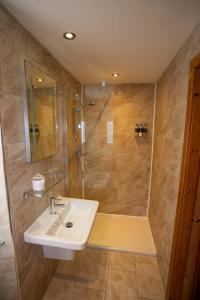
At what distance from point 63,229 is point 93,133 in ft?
5.59

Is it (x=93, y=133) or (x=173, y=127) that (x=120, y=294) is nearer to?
(x=173, y=127)

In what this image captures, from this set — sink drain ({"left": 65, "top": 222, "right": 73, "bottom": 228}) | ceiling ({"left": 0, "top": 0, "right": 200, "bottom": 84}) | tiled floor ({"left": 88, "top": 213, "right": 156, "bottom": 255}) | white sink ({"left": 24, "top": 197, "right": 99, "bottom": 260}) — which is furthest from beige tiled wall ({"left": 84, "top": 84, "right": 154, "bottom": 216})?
sink drain ({"left": 65, "top": 222, "right": 73, "bottom": 228})

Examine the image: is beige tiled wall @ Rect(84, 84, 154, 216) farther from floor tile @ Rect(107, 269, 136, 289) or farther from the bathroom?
floor tile @ Rect(107, 269, 136, 289)

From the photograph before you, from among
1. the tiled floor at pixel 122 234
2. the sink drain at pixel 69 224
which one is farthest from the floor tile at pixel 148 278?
the sink drain at pixel 69 224

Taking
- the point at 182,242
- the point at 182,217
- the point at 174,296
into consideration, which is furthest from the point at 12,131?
the point at 174,296

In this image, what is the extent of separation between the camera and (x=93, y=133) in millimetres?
2758

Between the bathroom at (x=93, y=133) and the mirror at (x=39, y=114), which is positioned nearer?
the bathroom at (x=93, y=133)

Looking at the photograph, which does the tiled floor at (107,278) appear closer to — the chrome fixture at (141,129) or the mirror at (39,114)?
the mirror at (39,114)

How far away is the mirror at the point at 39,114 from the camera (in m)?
1.22

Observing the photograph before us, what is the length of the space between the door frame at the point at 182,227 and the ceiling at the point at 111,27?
347 mm

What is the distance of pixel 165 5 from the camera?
3.01 feet

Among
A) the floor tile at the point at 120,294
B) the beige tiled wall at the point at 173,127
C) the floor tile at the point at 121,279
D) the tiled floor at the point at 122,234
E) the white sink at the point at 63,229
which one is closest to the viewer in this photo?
the white sink at the point at 63,229

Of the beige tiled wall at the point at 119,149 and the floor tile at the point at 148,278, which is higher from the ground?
the beige tiled wall at the point at 119,149

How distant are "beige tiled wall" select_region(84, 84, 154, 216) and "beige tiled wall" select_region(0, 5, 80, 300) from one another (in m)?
1.29
